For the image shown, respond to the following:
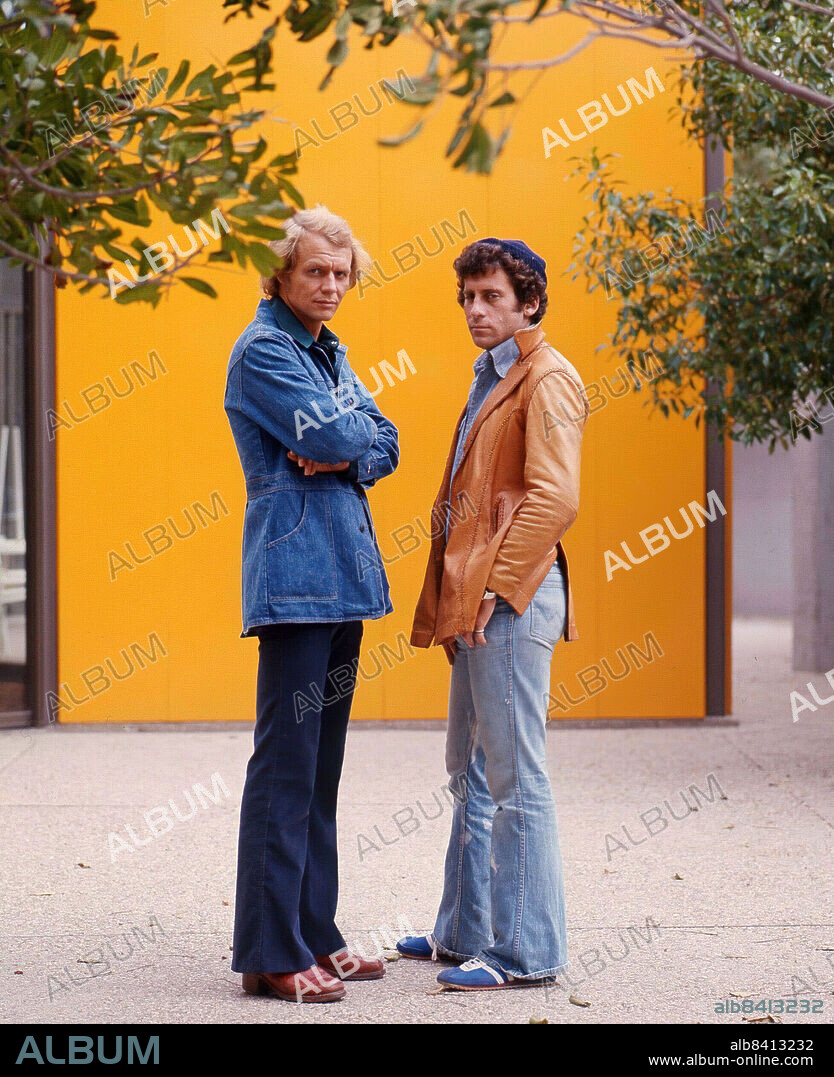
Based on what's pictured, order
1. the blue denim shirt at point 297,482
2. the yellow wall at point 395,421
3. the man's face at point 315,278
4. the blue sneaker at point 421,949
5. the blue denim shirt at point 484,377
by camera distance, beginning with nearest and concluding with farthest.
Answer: the blue denim shirt at point 297,482 < the man's face at point 315,278 < the blue denim shirt at point 484,377 < the blue sneaker at point 421,949 < the yellow wall at point 395,421

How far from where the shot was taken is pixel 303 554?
3396mm

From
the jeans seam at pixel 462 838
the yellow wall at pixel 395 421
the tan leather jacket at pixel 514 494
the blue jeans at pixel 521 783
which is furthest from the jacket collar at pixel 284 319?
the yellow wall at pixel 395 421

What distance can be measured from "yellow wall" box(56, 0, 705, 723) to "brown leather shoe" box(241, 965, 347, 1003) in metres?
4.57

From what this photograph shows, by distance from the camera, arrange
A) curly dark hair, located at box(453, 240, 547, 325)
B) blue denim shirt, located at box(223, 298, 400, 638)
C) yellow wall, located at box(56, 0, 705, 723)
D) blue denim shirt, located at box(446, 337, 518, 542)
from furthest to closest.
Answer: yellow wall, located at box(56, 0, 705, 723), blue denim shirt, located at box(446, 337, 518, 542), curly dark hair, located at box(453, 240, 547, 325), blue denim shirt, located at box(223, 298, 400, 638)

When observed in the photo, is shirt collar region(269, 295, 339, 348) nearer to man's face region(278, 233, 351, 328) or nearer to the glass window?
man's face region(278, 233, 351, 328)

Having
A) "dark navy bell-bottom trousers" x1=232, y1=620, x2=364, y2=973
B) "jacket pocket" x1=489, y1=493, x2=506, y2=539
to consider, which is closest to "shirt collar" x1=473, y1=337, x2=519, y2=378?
"jacket pocket" x1=489, y1=493, x2=506, y2=539

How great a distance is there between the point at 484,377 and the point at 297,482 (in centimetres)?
72

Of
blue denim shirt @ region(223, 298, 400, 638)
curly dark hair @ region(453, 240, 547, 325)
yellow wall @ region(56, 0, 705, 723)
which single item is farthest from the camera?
yellow wall @ region(56, 0, 705, 723)

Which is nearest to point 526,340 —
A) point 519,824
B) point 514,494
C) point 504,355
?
point 504,355

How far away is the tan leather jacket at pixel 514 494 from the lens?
3.41 metres

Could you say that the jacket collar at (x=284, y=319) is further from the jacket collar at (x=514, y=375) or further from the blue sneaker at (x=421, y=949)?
the blue sneaker at (x=421, y=949)

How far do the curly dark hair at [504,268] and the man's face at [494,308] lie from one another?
13 mm

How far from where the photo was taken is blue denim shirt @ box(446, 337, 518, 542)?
12.1 feet

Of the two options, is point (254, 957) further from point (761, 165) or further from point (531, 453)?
point (761, 165)
